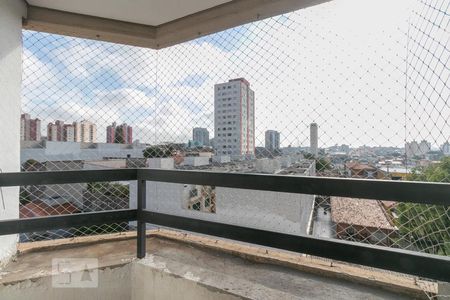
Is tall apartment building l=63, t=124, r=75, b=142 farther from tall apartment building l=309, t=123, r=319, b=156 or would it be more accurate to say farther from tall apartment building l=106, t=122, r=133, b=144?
tall apartment building l=309, t=123, r=319, b=156

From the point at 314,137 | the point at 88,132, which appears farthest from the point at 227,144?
the point at 88,132

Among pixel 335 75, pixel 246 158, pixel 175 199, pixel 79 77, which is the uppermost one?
pixel 79 77

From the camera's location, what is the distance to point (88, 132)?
7.45ft

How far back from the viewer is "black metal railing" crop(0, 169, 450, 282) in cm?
104

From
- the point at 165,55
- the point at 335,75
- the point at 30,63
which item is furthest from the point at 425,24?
the point at 30,63

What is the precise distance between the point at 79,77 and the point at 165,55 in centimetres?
77

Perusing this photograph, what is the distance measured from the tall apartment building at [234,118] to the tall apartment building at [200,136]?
9cm

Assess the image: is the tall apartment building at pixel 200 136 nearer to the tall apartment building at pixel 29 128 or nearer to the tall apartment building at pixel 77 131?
the tall apartment building at pixel 77 131

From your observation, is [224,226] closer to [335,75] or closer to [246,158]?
[246,158]

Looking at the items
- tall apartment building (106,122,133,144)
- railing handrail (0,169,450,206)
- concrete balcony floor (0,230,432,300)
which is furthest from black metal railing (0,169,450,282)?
tall apartment building (106,122,133,144)

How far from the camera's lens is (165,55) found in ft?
8.47

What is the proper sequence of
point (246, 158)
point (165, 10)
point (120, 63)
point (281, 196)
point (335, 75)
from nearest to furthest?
point (335, 75) < point (246, 158) < point (165, 10) < point (120, 63) < point (281, 196)

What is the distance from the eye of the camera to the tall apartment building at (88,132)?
224 cm

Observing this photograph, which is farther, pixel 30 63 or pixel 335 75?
pixel 30 63
